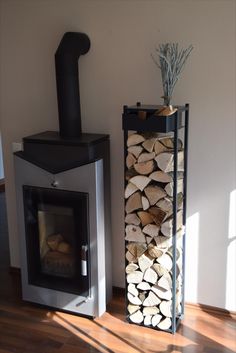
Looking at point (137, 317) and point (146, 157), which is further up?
point (146, 157)

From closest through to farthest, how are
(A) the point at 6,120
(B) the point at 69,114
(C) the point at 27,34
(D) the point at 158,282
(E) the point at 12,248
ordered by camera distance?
(D) the point at 158,282, (B) the point at 69,114, (C) the point at 27,34, (A) the point at 6,120, (E) the point at 12,248

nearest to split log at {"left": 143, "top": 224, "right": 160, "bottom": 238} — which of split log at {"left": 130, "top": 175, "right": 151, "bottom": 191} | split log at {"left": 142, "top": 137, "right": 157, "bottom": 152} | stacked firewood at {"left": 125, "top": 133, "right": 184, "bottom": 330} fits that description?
stacked firewood at {"left": 125, "top": 133, "right": 184, "bottom": 330}

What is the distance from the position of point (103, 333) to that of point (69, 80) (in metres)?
1.49

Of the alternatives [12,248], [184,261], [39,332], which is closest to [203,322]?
[184,261]

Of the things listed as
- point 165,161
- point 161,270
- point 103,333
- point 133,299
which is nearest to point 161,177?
point 165,161

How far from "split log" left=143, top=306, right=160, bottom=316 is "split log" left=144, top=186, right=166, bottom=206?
0.63m

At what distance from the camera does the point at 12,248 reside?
3178 millimetres

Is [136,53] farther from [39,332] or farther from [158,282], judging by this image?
[39,332]

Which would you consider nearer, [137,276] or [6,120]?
[137,276]

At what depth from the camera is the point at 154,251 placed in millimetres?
2373

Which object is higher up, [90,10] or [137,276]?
[90,10]

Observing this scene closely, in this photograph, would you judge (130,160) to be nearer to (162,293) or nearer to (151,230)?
(151,230)

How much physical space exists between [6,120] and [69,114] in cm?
64

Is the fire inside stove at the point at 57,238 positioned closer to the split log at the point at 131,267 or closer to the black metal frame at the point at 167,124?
the split log at the point at 131,267
